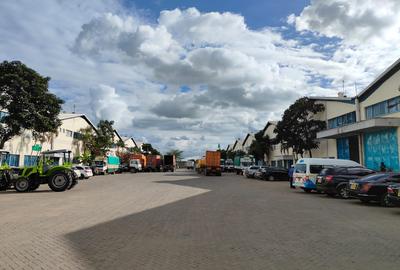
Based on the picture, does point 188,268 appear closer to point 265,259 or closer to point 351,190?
point 265,259

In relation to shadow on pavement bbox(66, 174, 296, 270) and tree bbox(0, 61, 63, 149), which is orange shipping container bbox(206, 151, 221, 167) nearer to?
tree bbox(0, 61, 63, 149)

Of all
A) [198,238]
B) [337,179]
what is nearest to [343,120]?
[337,179]

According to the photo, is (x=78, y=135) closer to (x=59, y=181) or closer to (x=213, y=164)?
(x=213, y=164)

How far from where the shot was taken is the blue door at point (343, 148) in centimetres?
3909

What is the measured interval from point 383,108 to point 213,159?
2335 centimetres

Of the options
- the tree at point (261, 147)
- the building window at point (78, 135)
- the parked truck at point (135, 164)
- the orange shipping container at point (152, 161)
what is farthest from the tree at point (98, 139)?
the tree at point (261, 147)

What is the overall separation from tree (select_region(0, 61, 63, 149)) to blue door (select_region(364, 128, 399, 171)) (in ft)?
91.0

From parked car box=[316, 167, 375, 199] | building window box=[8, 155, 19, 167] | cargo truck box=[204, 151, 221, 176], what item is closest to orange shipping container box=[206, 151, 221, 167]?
cargo truck box=[204, 151, 221, 176]

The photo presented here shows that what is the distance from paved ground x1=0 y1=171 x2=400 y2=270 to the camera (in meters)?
6.54

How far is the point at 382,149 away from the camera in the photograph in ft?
107

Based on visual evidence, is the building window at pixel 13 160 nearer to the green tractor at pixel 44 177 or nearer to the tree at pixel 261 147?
the green tractor at pixel 44 177

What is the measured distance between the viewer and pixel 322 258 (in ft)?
22.2

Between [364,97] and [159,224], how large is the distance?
30930mm

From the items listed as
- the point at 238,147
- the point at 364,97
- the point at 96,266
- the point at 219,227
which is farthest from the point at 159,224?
the point at 238,147
